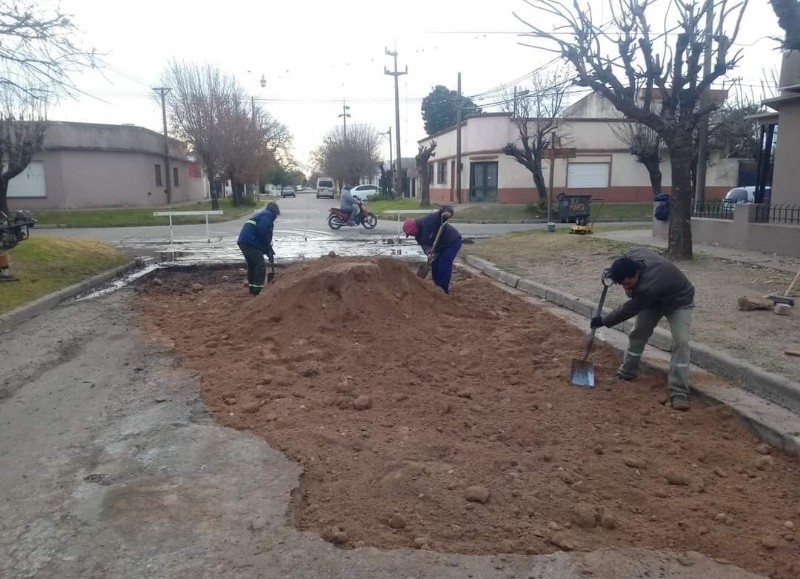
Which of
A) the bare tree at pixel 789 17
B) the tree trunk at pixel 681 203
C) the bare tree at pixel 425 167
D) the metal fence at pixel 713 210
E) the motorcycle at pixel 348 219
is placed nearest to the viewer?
the bare tree at pixel 789 17

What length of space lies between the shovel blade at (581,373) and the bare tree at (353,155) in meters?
64.8

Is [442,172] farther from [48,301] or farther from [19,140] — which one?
[48,301]

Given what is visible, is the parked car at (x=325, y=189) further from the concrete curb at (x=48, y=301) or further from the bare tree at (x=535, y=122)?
the concrete curb at (x=48, y=301)

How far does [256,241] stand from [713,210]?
11632 millimetres

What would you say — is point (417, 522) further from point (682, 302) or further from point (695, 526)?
point (682, 302)

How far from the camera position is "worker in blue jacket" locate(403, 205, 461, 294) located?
9.06 metres

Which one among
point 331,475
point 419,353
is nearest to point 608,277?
point 419,353

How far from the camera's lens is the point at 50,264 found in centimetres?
1227

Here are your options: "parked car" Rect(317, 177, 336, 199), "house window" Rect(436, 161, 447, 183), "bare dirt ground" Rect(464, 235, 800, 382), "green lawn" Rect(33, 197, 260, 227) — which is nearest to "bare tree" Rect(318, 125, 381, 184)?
"parked car" Rect(317, 177, 336, 199)

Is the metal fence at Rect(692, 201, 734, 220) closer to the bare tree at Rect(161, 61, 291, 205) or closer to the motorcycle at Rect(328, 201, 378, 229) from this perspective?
the motorcycle at Rect(328, 201, 378, 229)

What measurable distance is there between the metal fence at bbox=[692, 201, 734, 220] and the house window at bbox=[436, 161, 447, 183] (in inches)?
1062

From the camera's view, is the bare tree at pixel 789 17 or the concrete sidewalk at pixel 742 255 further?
the concrete sidewalk at pixel 742 255

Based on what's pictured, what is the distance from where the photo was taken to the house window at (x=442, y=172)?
4253 cm

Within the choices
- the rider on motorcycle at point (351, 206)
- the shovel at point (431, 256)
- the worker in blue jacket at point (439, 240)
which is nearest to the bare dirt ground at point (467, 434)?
the shovel at point (431, 256)
